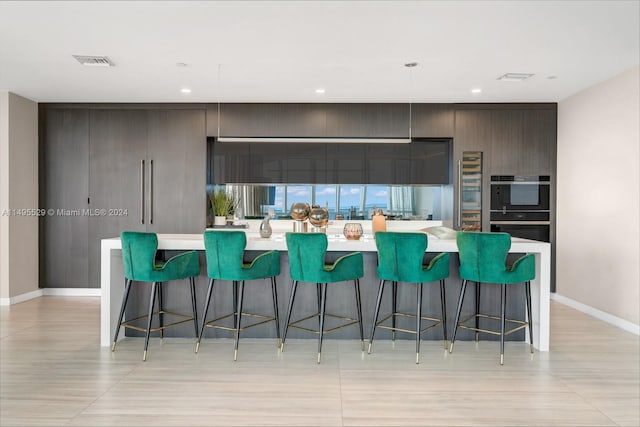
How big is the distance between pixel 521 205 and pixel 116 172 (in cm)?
534

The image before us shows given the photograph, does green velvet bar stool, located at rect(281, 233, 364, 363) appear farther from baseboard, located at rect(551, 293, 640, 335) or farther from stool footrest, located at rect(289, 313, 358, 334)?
baseboard, located at rect(551, 293, 640, 335)

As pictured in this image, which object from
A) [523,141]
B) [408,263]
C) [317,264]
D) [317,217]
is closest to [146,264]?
[317,264]

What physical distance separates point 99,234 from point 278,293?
3.43 metres

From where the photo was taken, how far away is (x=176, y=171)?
656 cm

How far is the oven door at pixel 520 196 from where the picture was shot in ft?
21.1

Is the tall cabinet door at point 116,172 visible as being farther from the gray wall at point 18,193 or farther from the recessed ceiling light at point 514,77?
the recessed ceiling light at point 514,77

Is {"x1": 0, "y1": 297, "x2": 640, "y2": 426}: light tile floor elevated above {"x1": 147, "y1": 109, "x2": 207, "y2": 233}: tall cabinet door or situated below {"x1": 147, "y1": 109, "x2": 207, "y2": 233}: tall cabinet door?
below


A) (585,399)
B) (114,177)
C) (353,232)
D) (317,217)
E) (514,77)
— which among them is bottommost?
(585,399)

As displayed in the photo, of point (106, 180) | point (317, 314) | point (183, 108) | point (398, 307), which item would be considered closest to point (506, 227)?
point (398, 307)

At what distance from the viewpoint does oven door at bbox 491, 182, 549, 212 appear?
6.43m

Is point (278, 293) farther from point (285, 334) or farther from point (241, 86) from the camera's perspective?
point (241, 86)

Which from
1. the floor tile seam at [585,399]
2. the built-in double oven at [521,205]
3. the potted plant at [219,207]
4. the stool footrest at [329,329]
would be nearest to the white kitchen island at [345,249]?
the stool footrest at [329,329]

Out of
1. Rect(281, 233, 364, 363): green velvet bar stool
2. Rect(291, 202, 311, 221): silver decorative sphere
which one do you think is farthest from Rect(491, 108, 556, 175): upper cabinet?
Rect(281, 233, 364, 363): green velvet bar stool

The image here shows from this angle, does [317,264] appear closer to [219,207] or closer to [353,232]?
[353,232]
